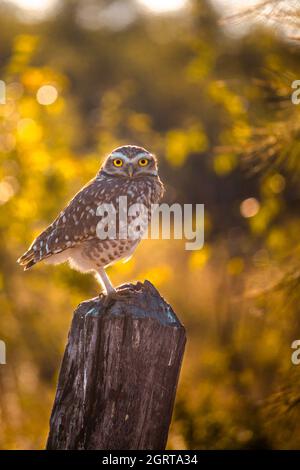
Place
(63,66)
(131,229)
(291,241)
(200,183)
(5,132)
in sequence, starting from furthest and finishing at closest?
(63,66) → (200,183) → (5,132) → (291,241) → (131,229)

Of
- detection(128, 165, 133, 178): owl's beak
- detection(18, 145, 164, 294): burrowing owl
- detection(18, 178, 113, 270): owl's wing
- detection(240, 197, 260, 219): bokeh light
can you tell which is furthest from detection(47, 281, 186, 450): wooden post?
detection(240, 197, 260, 219): bokeh light

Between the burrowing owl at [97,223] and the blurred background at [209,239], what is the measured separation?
26.7 inches

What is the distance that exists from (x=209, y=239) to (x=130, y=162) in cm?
706

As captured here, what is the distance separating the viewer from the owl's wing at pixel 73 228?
4.66 m

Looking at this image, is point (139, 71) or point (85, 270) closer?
point (85, 270)

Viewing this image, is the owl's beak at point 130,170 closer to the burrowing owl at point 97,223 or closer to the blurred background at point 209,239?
the burrowing owl at point 97,223

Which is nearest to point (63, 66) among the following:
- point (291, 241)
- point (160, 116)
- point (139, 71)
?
point (139, 71)

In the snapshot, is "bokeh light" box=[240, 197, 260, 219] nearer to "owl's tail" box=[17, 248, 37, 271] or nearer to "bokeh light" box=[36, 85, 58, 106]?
"bokeh light" box=[36, 85, 58, 106]

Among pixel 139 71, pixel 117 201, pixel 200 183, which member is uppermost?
pixel 139 71

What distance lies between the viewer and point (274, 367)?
927 centimetres

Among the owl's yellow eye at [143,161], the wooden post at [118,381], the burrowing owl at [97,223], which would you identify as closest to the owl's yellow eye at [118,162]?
the burrowing owl at [97,223]

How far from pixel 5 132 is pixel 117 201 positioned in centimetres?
337

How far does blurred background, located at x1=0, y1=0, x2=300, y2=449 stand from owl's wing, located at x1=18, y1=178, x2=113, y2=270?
3.24ft

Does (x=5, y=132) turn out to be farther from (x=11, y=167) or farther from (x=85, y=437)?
(x=85, y=437)
